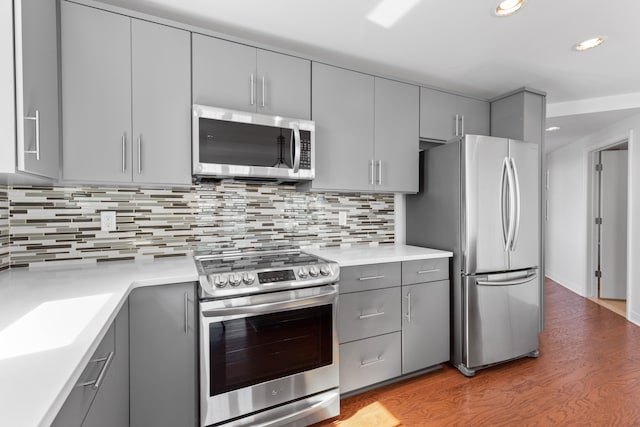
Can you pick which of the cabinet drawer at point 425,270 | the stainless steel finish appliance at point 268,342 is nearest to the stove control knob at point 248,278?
the stainless steel finish appliance at point 268,342

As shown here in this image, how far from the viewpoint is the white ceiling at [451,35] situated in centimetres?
181

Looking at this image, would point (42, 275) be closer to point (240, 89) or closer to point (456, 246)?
point (240, 89)

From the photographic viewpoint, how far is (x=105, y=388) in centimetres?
115

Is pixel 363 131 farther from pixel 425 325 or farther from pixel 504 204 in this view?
pixel 425 325

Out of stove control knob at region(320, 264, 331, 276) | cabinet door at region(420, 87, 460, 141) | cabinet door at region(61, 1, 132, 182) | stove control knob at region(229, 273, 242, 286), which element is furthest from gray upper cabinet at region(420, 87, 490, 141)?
cabinet door at region(61, 1, 132, 182)

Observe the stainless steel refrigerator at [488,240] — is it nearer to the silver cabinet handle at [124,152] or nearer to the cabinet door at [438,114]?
the cabinet door at [438,114]

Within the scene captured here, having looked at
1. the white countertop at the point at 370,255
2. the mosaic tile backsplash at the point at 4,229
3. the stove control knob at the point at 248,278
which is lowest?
the stove control knob at the point at 248,278

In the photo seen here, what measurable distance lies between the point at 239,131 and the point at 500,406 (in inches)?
94.2

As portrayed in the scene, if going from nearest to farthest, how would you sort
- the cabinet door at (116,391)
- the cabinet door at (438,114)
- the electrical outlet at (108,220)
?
the cabinet door at (116,391)
the electrical outlet at (108,220)
the cabinet door at (438,114)

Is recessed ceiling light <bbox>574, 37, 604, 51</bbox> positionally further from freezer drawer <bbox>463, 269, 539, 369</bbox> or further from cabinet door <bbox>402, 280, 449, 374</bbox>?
cabinet door <bbox>402, 280, 449, 374</bbox>

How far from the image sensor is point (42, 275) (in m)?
1.67

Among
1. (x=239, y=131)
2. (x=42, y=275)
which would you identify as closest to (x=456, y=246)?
(x=239, y=131)

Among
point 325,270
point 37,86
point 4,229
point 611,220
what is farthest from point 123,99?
point 611,220

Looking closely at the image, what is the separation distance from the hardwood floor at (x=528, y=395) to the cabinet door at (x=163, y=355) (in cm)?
84
